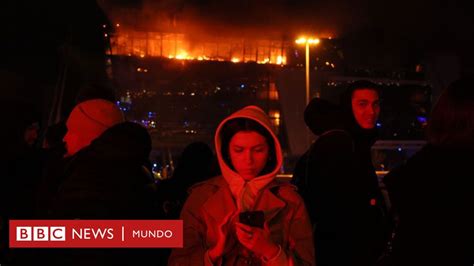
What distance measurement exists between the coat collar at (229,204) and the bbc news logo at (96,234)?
0.18 m

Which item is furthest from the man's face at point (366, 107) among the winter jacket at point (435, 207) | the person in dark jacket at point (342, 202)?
the winter jacket at point (435, 207)

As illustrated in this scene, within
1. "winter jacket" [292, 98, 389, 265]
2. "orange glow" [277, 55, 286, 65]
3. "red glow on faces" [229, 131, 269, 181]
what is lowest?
"winter jacket" [292, 98, 389, 265]

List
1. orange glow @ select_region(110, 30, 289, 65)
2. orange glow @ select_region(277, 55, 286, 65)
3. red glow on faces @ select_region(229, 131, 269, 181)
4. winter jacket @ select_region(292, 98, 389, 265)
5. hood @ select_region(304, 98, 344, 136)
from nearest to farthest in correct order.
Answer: red glow on faces @ select_region(229, 131, 269, 181) < winter jacket @ select_region(292, 98, 389, 265) < hood @ select_region(304, 98, 344, 136) < orange glow @ select_region(110, 30, 289, 65) < orange glow @ select_region(277, 55, 286, 65)

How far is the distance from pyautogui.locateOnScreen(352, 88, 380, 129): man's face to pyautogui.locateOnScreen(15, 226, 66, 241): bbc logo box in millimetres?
2077

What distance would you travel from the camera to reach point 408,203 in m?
1.93

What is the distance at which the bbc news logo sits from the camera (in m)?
1.81

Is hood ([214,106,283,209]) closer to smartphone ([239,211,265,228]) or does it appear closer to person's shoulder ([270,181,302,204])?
person's shoulder ([270,181,302,204])

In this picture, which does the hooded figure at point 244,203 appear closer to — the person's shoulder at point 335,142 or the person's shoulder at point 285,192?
the person's shoulder at point 285,192

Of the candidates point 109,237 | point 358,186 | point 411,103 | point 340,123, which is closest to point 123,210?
point 109,237

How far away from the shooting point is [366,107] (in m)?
3.31

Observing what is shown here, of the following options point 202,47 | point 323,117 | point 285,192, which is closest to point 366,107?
point 323,117

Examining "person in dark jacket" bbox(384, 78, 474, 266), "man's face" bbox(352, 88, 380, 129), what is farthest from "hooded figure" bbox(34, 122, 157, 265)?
"man's face" bbox(352, 88, 380, 129)

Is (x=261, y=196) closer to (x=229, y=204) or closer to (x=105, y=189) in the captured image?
(x=229, y=204)

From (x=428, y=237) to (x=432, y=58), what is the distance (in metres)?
45.4
